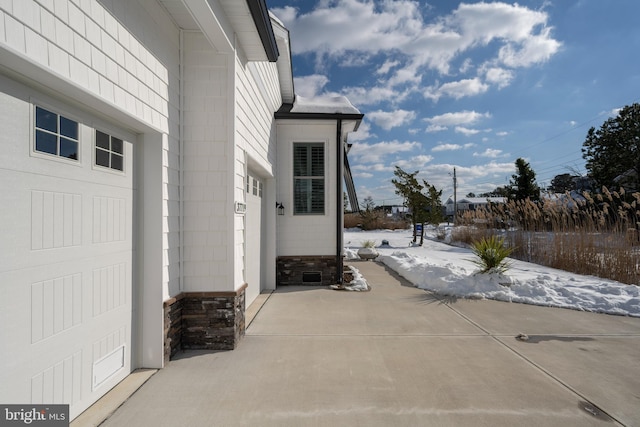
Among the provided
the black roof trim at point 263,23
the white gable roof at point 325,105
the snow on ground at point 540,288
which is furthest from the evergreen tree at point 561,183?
the black roof trim at point 263,23

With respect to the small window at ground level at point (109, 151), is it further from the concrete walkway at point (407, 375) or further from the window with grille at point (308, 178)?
the window with grille at point (308, 178)

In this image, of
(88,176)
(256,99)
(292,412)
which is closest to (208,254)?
(88,176)

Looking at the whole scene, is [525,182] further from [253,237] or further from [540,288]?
[253,237]

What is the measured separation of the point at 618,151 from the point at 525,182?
256 inches

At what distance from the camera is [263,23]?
366 cm

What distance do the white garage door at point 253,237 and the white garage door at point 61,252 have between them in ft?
7.62

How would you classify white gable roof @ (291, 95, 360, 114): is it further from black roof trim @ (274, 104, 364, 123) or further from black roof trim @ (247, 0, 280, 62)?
black roof trim @ (247, 0, 280, 62)

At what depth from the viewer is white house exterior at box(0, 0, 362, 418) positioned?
1905 mm

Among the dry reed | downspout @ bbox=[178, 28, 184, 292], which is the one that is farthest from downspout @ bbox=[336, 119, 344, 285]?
the dry reed

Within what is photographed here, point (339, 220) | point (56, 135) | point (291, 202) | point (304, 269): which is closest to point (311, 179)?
point (291, 202)

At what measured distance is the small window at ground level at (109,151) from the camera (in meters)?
2.60

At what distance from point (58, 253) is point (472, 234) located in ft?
46.5

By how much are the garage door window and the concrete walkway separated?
1992 millimetres

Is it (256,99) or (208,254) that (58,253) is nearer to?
(208,254)
